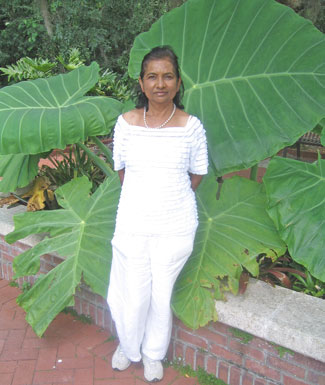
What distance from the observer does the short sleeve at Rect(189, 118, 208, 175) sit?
69.1 inches

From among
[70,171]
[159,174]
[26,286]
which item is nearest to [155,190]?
[159,174]

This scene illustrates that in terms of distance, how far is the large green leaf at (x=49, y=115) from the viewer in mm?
2170

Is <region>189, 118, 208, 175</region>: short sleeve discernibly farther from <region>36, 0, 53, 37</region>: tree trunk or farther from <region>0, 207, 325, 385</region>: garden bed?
<region>36, 0, 53, 37</region>: tree trunk

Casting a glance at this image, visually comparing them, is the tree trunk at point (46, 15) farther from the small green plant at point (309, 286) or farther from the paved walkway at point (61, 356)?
the small green plant at point (309, 286)

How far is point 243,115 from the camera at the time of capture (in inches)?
86.7

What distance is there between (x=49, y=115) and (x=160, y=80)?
849mm

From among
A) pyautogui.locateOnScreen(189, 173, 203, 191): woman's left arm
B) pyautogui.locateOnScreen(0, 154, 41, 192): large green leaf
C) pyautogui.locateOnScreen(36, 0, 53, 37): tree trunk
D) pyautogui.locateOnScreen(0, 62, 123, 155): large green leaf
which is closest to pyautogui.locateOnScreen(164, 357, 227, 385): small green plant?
pyautogui.locateOnScreen(189, 173, 203, 191): woman's left arm

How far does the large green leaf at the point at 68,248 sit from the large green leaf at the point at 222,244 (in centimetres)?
46

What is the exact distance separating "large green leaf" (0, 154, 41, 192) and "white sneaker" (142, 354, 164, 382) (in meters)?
1.34

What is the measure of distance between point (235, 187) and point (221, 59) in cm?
69

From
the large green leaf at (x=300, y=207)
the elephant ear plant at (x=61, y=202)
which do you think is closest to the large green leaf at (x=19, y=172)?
the elephant ear plant at (x=61, y=202)

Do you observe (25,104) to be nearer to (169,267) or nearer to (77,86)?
(77,86)

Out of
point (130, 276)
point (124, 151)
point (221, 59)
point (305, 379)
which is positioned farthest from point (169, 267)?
point (221, 59)

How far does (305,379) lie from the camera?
181cm
